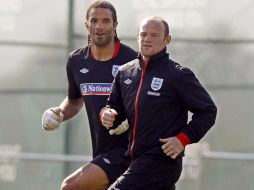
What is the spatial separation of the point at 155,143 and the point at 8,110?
6619 mm

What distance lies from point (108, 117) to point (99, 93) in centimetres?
73

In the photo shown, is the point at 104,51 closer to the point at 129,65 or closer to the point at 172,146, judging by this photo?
the point at 129,65

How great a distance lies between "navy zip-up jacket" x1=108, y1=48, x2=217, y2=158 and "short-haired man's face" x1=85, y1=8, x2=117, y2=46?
2.49ft

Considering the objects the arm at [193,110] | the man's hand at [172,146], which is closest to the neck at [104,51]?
the arm at [193,110]

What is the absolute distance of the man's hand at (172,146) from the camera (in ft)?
23.1

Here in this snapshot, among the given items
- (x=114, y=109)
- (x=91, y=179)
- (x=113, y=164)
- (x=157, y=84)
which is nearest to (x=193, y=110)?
(x=157, y=84)

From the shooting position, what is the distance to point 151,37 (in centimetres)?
726

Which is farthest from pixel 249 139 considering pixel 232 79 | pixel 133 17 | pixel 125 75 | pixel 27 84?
pixel 125 75

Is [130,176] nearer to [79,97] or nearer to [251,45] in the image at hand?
[79,97]

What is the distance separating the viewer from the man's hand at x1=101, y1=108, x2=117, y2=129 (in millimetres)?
7387

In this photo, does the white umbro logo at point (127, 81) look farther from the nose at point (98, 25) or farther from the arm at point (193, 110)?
the nose at point (98, 25)

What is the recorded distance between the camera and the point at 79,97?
8.61 m

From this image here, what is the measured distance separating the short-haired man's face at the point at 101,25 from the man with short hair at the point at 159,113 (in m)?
0.77

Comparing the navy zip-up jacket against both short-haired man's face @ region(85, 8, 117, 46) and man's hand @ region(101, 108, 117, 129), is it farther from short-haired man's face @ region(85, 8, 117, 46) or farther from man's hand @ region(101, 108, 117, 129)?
short-haired man's face @ region(85, 8, 117, 46)
